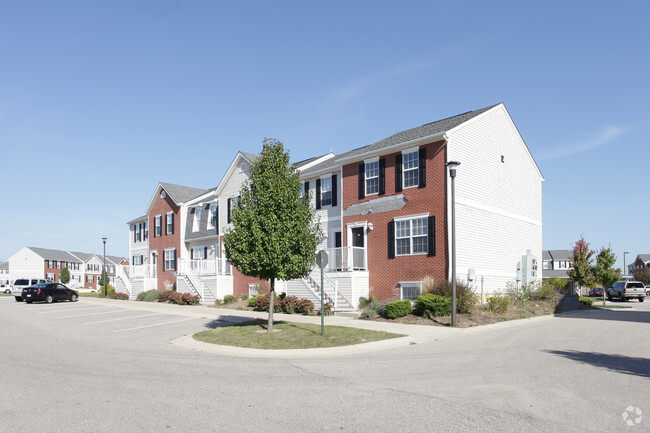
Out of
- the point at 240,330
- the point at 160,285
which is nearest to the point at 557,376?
the point at 240,330

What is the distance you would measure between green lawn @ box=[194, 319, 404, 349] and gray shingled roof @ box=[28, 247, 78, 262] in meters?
95.3

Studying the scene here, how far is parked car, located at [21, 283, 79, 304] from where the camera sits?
115 feet

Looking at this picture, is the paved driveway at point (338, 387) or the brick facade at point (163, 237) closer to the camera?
the paved driveway at point (338, 387)

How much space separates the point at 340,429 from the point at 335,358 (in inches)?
232

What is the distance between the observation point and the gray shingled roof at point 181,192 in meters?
41.6

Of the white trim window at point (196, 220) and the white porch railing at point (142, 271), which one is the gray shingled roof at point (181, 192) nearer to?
the white trim window at point (196, 220)

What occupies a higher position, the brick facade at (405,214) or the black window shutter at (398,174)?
the black window shutter at (398,174)

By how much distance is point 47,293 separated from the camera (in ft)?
116

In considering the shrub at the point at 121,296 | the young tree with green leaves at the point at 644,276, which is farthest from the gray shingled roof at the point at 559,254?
the shrub at the point at 121,296

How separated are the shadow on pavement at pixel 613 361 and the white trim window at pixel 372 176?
14.1 m

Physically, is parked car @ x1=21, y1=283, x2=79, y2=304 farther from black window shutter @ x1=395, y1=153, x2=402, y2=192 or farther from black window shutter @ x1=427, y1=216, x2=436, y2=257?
black window shutter @ x1=427, y1=216, x2=436, y2=257

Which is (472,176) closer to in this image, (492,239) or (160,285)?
(492,239)

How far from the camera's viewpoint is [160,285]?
42.1 m

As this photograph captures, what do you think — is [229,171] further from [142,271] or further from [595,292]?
[595,292]
